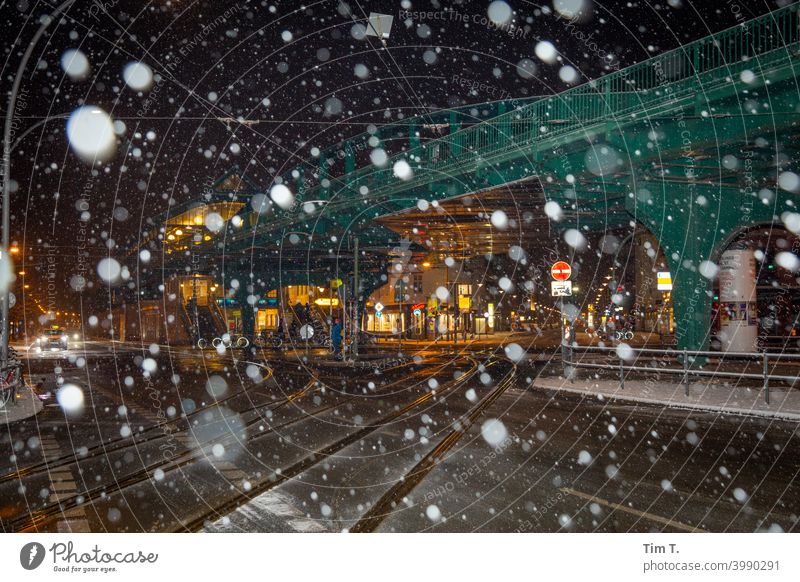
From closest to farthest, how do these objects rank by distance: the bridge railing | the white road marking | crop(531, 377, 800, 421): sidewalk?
the white road marking < crop(531, 377, 800, 421): sidewalk < the bridge railing

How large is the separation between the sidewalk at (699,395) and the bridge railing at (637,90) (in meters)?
8.06

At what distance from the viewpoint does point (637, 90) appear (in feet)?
61.6

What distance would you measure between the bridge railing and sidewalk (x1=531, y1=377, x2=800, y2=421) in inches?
317

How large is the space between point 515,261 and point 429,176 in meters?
71.4

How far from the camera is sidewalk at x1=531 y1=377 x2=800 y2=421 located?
1582 centimetres

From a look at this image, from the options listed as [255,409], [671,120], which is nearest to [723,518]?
[255,409]

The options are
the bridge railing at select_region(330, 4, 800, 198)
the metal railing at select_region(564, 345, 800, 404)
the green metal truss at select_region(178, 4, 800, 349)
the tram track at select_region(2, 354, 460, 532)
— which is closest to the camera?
the tram track at select_region(2, 354, 460, 532)

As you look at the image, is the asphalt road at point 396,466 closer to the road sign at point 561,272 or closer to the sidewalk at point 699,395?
the sidewalk at point 699,395

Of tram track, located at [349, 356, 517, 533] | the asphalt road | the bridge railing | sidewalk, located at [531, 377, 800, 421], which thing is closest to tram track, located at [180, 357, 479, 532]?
the asphalt road

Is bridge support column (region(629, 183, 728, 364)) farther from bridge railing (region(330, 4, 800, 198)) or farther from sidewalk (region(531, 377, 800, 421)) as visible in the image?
bridge railing (region(330, 4, 800, 198))

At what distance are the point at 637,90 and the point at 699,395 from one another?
8.96m

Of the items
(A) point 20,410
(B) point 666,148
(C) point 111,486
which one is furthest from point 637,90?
(A) point 20,410

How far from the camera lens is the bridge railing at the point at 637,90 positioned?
1606 cm

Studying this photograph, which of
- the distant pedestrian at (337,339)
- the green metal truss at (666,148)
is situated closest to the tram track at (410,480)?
the green metal truss at (666,148)
